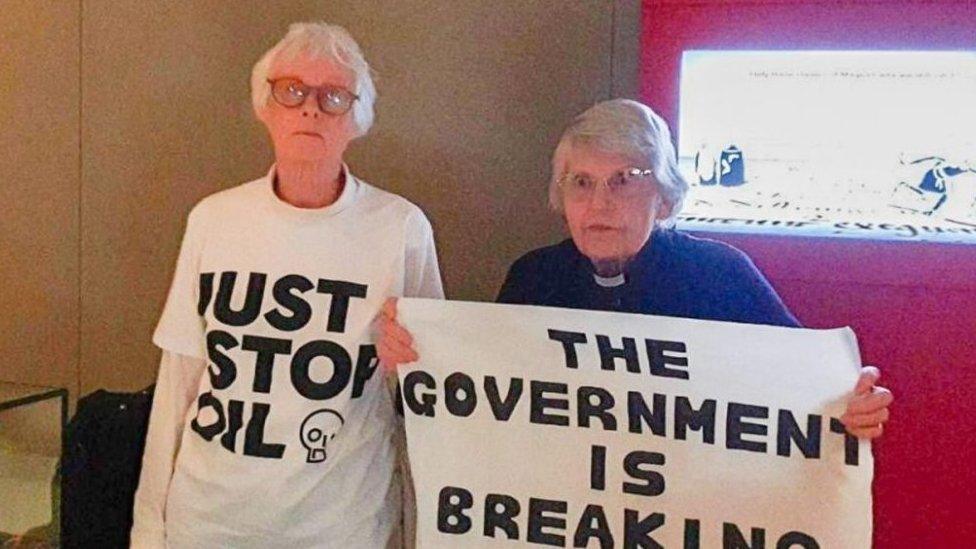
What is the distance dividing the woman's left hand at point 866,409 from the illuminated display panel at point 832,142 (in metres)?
0.39

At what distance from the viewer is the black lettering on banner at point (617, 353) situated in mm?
1755

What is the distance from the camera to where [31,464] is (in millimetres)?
2354

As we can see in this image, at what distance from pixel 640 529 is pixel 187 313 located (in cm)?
85

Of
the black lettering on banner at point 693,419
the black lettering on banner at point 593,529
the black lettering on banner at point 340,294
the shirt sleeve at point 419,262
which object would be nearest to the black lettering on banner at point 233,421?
the black lettering on banner at point 340,294

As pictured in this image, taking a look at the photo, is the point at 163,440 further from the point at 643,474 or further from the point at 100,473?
the point at 643,474

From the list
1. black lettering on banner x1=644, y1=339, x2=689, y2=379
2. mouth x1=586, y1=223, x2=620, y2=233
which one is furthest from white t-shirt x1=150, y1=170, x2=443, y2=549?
black lettering on banner x1=644, y1=339, x2=689, y2=379

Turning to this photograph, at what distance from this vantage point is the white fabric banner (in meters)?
1.67

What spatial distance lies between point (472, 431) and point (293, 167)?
54 cm

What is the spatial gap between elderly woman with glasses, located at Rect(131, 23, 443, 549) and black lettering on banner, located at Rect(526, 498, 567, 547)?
28cm

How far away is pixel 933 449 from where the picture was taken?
1965 millimetres

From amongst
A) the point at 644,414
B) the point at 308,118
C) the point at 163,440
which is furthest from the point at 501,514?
the point at 308,118

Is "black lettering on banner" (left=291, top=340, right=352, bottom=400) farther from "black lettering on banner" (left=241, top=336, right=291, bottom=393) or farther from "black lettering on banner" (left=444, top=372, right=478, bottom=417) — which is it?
"black lettering on banner" (left=444, top=372, right=478, bottom=417)

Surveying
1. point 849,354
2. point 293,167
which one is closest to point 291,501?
point 293,167

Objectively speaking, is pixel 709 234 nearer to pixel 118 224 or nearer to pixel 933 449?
pixel 933 449
